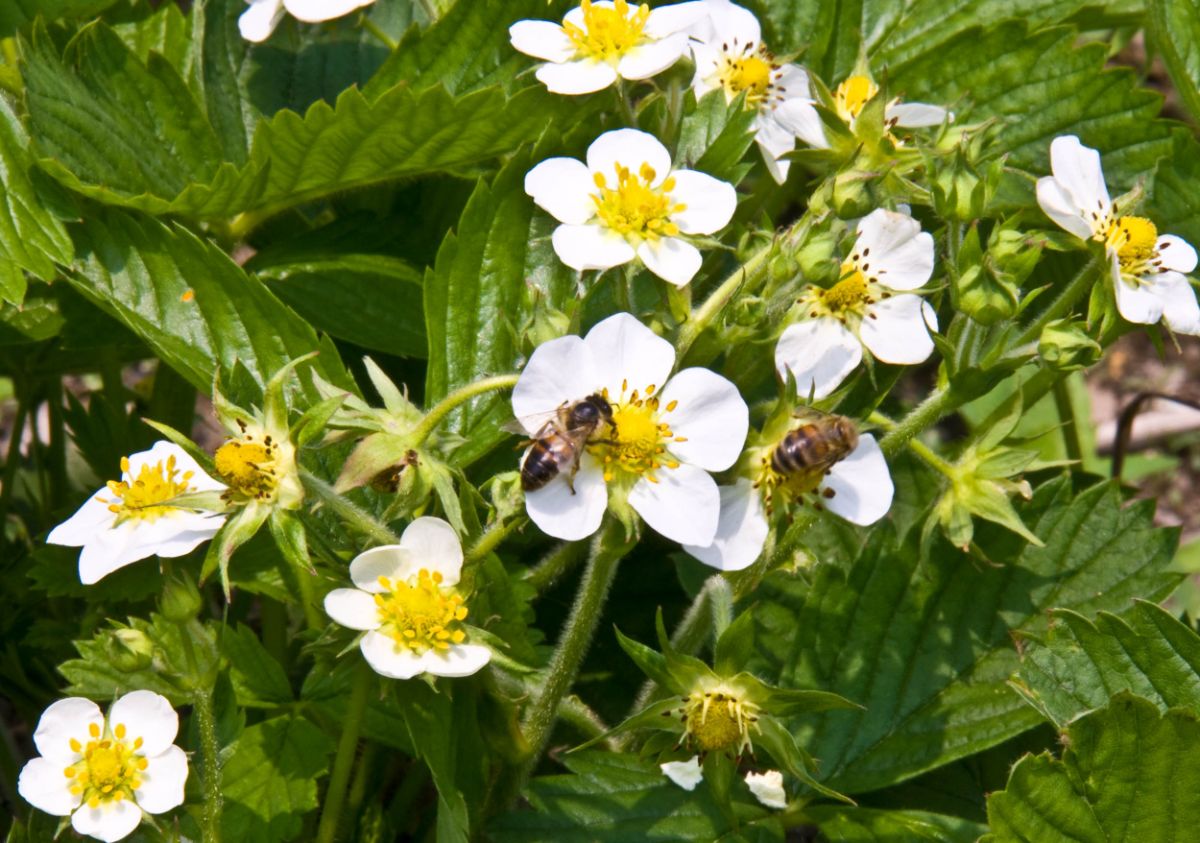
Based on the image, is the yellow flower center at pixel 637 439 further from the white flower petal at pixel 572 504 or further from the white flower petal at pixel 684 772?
the white flower petal at pixel 684 772

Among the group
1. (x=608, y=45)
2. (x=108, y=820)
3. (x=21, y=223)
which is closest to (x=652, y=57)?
(x=608, y=45)

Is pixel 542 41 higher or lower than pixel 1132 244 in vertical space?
higher

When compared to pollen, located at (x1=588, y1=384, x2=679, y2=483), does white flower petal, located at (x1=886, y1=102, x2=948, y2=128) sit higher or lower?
higher

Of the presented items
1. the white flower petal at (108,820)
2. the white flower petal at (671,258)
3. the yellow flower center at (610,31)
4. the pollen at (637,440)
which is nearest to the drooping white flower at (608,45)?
the yellow flower center at (610,31)

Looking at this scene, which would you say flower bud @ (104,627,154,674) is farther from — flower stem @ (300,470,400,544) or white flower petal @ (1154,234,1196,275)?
white flower petal @ (1154,234,1196,275)

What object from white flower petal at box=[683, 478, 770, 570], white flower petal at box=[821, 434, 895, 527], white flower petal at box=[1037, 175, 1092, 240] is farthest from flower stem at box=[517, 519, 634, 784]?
white flower petal at box=[1037, 175, 1092, 240]

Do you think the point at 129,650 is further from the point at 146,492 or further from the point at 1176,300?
the point at 1176,300

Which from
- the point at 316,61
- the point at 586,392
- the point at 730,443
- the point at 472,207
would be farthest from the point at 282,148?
the point at 730,443
